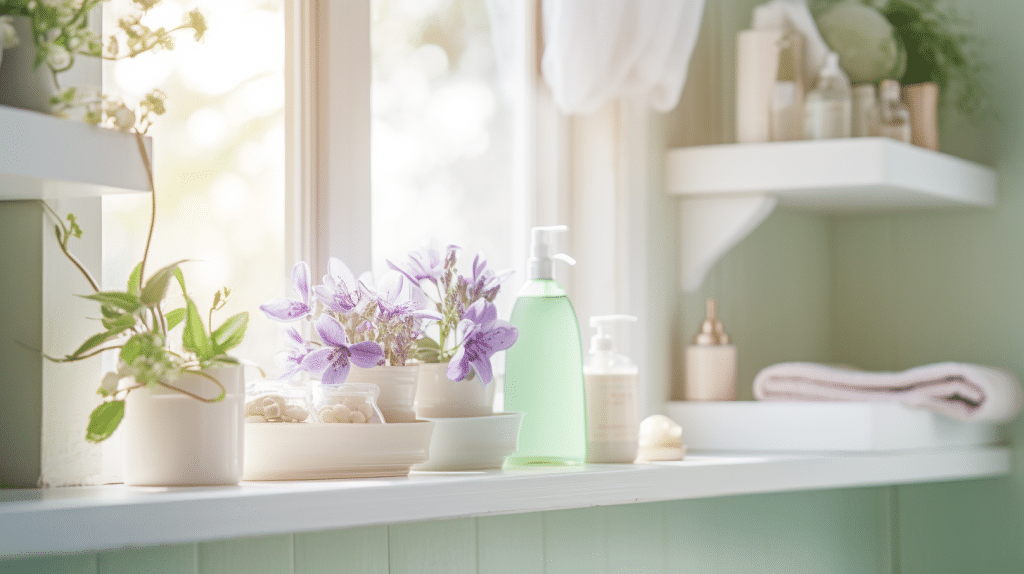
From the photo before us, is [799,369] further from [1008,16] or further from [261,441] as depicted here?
[261,441]

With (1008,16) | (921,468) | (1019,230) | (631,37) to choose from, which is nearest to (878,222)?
(1019,230)

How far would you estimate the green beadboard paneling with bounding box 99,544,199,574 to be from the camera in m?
0.91

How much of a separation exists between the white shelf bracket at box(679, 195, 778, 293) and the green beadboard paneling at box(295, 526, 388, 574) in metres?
0.62

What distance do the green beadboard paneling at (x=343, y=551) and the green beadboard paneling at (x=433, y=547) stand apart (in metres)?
0.01

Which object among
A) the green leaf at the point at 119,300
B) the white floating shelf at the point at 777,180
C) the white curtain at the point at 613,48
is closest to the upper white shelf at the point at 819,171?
the white floating shelf at the point at 777,180

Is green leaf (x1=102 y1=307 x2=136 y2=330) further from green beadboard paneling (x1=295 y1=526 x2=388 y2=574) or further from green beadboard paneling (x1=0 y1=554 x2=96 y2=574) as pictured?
green beadboard paneling (x1=295 y1=526 x2=388 y2=574)

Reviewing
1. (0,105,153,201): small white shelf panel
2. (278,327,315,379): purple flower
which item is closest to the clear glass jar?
(278,327,315,379): purple flower

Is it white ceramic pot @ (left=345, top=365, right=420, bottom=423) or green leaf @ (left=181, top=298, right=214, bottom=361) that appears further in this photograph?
white ceramic pot @ (left=345, top=365, right=420, bottom=423)

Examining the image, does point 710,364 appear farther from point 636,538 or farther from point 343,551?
point 343,551

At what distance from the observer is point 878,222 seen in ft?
6.04

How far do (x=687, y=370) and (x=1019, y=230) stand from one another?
56cm

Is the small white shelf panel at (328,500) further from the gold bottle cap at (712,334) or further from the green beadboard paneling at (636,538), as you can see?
the gold bottle cap at (712,334)

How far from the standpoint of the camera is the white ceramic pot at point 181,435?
0.86m

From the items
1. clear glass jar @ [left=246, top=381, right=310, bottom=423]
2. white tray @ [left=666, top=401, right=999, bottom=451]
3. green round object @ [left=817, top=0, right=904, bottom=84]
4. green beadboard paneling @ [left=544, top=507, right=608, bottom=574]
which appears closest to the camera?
clear glass jar @ [left=246, top=381, right=310, bottom=423]
